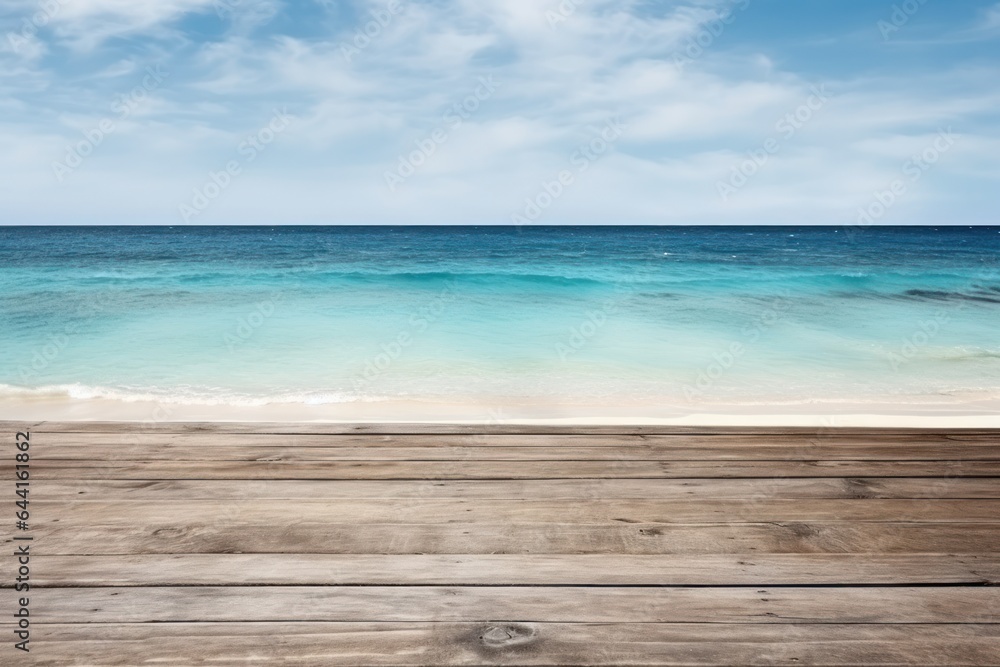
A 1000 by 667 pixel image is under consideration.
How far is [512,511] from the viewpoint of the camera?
193 centimetres

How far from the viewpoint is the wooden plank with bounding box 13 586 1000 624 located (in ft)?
4.52

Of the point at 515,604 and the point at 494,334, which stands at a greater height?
the point at 515,604

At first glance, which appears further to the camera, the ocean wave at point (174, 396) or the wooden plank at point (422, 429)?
the ocean wave at point (174, 396)

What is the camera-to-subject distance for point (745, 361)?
7.39m

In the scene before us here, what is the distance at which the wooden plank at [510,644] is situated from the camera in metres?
1.24

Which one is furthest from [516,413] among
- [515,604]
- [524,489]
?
[515,604]

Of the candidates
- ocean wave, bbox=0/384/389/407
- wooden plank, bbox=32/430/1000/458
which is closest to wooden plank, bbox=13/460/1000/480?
wooden plank, bbox=32/430/1000/458

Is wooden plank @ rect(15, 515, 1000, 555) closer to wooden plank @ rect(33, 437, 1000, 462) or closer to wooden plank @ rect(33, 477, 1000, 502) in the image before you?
wooden plank @ rect(33, 477, 1000, 502)

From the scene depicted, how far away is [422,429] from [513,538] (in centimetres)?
109

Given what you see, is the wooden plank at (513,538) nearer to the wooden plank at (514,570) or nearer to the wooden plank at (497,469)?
the wooden plank at (514,570)

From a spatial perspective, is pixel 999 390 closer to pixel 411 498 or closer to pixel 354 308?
pixel 411 498

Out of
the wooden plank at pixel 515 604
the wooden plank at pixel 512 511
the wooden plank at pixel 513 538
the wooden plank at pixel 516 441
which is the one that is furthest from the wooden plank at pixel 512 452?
the wooden plank at pixel 515 604

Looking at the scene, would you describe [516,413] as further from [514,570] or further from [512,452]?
[514,570]

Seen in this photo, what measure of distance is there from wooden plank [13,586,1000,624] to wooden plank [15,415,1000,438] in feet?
4.11
